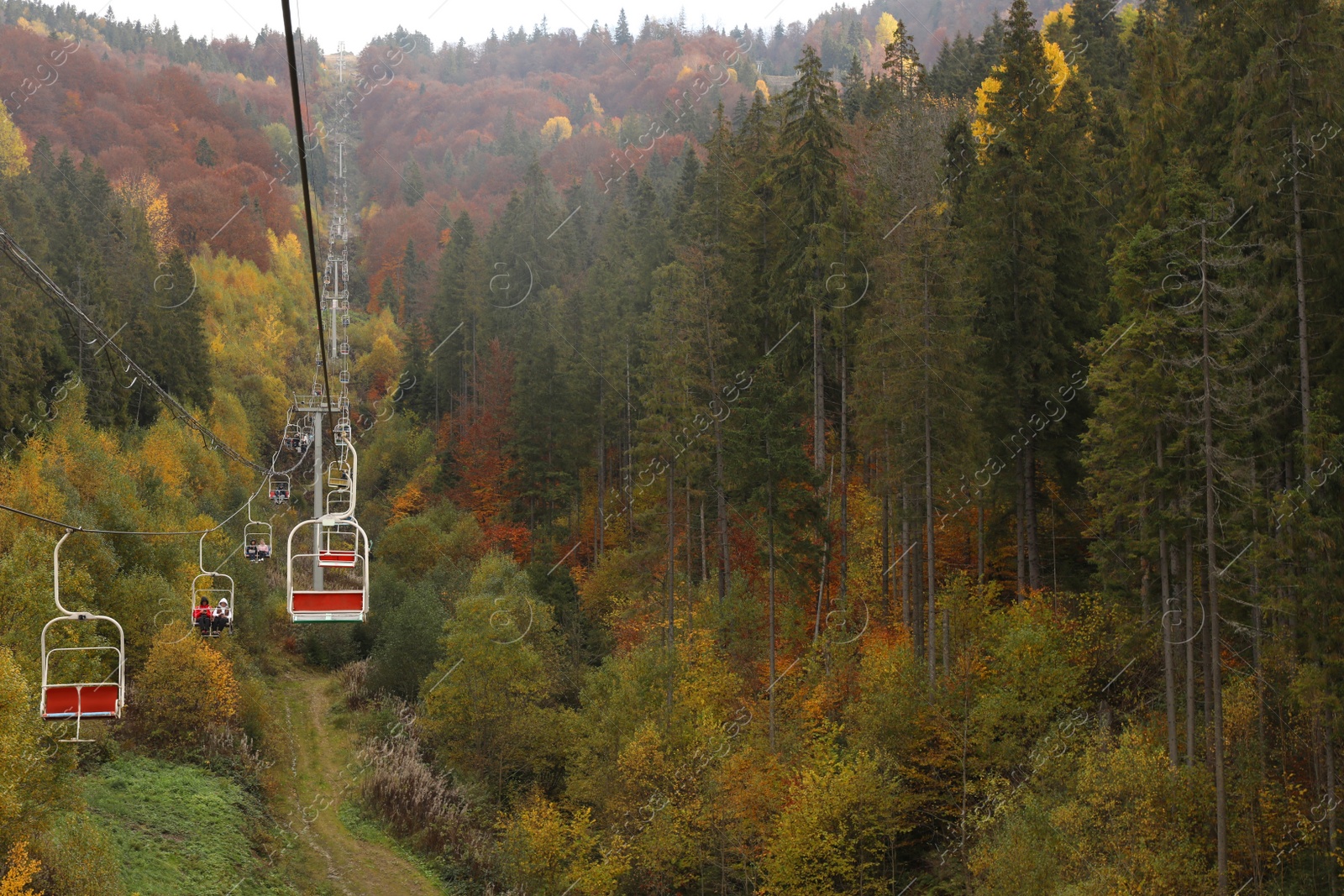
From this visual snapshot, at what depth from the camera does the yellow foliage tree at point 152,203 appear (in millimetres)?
92000

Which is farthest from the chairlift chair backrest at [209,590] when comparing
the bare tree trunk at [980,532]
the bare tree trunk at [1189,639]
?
the bare tree trunk at [980,532]

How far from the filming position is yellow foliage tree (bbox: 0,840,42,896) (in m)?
24.0

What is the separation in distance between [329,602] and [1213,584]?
2034cm

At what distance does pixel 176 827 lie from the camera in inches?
1346

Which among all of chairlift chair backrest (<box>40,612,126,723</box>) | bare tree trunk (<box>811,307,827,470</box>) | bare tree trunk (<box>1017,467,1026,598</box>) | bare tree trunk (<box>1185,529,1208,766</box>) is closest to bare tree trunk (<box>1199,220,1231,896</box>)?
bare tree trunk (<box>1185,529,1208,766</box>)

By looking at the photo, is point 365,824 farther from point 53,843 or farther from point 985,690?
point 985,690

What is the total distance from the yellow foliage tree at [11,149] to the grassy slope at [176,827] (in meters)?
59.1

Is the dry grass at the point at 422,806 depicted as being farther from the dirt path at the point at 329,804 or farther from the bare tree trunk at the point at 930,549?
the bare tree trunk at the point at 930,549

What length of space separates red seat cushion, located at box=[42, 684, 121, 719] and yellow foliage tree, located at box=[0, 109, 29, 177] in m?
75.7

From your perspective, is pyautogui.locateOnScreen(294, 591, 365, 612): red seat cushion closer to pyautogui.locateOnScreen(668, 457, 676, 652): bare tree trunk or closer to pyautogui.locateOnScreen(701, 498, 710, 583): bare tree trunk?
pyautogui.locateOnScreen(668, 457, 676, 652): bare tree trunk

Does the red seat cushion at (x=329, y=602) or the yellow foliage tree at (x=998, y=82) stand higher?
the yellow foliage tree at (x=998, y=82)

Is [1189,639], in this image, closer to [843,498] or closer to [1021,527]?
[1021,527]

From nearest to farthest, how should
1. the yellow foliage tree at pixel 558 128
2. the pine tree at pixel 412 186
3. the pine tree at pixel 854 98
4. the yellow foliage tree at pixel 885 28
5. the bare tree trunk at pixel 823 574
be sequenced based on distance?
the bare tree trunk at pixel 823 574 → the pine tree at pixel 854 98 → the pine tree at pixel 412 186 → the yellow foliage tree at pixel 885 28 → the yellow foliage tree at pixel 558 128

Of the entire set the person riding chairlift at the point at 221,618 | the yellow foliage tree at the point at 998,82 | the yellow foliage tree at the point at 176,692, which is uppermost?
the yellow foliage tree at the point at 998,82
